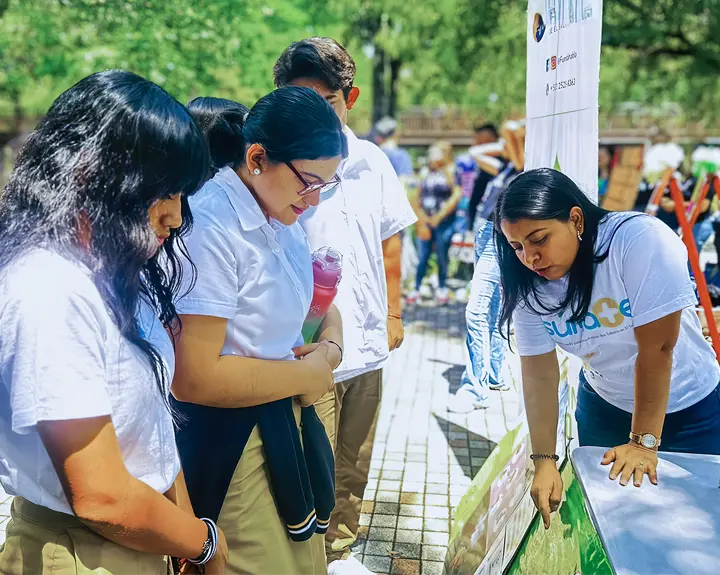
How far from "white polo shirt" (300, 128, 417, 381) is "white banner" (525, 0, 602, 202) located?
0.85 meters

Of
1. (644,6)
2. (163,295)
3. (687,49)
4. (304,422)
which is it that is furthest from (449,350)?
(687,49)

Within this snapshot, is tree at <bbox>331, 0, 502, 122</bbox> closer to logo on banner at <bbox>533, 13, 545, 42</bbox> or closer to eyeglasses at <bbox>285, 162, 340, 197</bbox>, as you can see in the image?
logo on banner at <bbox>533, 13, 545, 42</bbox>

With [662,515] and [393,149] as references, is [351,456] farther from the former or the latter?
[393,149]

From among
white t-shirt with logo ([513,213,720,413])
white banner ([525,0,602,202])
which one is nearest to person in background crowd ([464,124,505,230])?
white banner ([525,0,602,202])

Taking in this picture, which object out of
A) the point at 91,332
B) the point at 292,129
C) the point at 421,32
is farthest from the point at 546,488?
the point at 421,32

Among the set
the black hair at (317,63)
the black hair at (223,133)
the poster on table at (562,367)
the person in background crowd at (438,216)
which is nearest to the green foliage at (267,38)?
the person in background crowd at (438,216)

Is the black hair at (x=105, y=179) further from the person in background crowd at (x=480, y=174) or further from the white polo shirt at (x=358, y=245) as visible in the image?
the person in background crowd at (x=480, y=174)

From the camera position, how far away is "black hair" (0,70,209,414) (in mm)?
1011

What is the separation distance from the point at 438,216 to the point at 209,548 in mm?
7477

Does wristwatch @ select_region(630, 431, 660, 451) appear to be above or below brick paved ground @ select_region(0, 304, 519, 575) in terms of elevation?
above

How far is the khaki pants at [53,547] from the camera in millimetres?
1092

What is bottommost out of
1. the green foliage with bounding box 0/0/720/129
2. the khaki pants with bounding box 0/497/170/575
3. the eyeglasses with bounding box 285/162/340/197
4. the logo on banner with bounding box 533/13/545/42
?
the khaki pants with bounding box 0/497/170/575

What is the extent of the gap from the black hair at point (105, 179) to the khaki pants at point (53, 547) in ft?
1.00

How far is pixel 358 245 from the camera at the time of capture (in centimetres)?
244
